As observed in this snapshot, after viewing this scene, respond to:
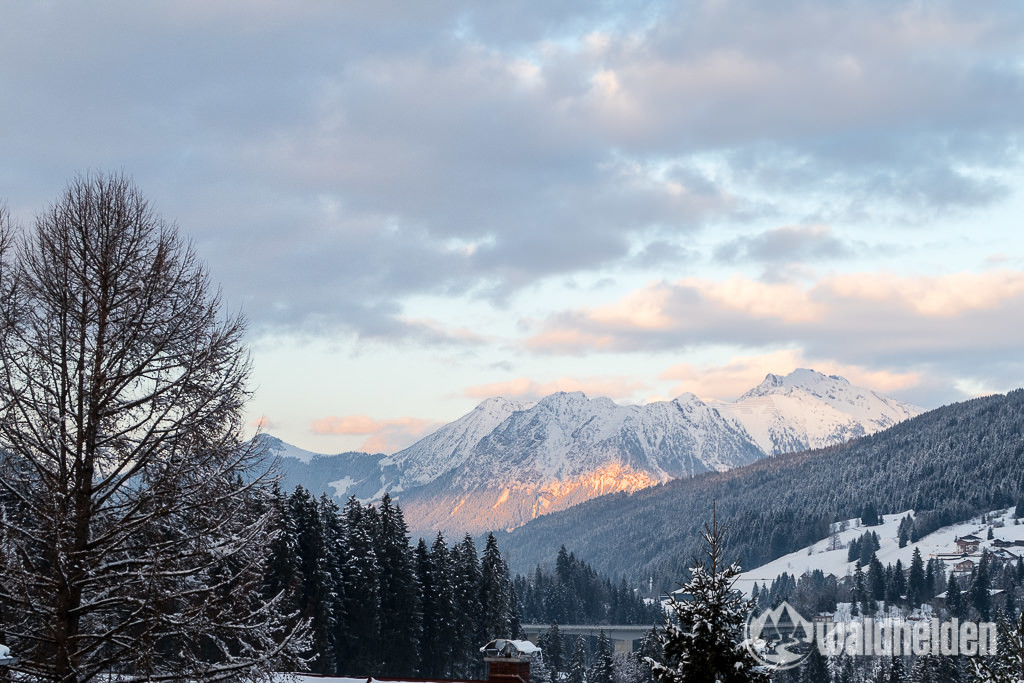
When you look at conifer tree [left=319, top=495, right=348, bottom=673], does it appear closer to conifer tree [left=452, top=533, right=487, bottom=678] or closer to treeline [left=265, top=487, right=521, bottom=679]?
treeline [left=265, top=487, right=521, bottom=679]

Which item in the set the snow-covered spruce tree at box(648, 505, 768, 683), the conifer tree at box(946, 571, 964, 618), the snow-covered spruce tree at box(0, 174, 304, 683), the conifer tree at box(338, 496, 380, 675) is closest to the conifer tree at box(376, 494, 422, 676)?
the conifer tree at box(338, 496, 380, 675)

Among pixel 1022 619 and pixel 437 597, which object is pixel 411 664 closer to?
pixel 437 597

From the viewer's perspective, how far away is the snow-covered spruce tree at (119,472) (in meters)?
14.9

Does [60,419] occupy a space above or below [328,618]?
above

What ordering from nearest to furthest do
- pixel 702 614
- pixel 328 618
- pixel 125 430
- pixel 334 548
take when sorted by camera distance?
pixel 125 430 → pixel 702 614 → pixel 328 618 → pixel 334 548

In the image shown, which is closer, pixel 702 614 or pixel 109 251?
pixel 109 251

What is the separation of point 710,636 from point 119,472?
11461mm

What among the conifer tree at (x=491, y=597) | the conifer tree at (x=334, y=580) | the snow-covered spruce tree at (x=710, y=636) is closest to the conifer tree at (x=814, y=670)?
the conifer tree at (x=491, y=597)

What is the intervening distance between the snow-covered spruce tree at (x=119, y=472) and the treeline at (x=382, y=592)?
42.9m

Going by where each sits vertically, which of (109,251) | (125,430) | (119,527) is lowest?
(119,527)

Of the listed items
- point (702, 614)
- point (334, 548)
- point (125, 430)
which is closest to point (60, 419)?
point (125, 430)

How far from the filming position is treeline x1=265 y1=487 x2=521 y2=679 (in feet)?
211

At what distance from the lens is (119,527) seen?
49.7 feet

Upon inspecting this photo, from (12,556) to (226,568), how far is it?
9.38ft
